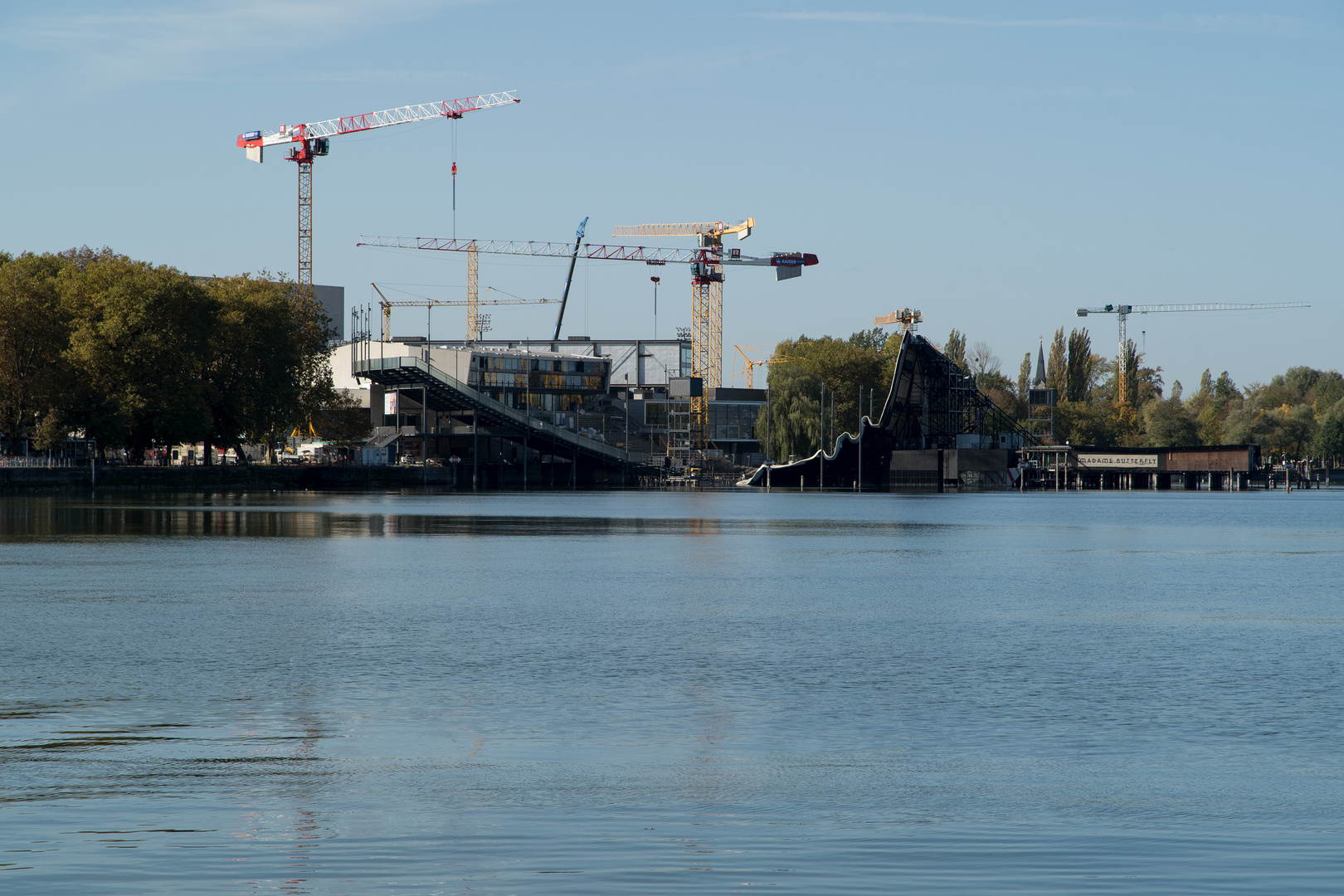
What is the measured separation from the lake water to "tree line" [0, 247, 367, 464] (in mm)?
52665

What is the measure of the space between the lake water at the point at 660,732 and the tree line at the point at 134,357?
173ft

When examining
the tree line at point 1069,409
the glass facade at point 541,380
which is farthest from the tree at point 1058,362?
the glass facade at point 541,380

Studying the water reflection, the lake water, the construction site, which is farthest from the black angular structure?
the lake water

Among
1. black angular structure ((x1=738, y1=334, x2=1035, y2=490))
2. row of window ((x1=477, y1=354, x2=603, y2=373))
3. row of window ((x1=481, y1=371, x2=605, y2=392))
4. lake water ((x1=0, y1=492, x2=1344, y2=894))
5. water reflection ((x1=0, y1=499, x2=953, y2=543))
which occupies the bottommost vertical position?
lake water ((x1=0, y1=492, x2=1344, y2=894))

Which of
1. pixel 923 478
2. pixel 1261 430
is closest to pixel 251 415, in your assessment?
pixel 923 478

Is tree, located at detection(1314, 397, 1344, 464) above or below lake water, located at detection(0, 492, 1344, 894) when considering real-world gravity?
above

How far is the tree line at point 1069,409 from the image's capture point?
153 metres

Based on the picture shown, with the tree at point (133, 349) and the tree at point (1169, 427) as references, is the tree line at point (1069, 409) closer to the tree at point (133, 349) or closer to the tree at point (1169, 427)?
the tree at point (1169, 427)

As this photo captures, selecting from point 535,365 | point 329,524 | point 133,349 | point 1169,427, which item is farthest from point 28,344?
point 1169,427

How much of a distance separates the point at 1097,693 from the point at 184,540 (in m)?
36.1

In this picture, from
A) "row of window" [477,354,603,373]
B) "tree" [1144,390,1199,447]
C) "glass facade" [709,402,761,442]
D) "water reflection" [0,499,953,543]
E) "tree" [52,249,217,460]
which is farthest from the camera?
"glass facade" [709,402,761,442]

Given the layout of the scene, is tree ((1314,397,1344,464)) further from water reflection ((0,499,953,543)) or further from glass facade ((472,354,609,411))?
water reflection ((0,499,953,543))

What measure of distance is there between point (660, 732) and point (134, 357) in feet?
266

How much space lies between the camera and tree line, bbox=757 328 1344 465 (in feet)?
503
